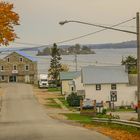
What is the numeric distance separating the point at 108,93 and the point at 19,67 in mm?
53280

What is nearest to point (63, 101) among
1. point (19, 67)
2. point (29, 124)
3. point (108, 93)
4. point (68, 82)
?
point (108, 93)

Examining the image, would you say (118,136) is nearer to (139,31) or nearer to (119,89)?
(139,31)

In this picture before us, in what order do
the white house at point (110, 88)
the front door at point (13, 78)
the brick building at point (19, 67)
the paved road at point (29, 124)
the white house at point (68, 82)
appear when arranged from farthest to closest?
1. the front door at point (13, 78)
2. the brick building at point (19, 67)
3. the white house at point (68, 82)
4. the white house at point (110, 88)
5. the paved road at point (29, 124)

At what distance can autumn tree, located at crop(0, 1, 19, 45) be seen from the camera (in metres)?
30.2

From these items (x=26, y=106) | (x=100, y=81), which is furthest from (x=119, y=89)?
(x=26, y=106)

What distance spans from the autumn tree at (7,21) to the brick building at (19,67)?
95.7 m

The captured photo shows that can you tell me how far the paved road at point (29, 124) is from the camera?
27200mm

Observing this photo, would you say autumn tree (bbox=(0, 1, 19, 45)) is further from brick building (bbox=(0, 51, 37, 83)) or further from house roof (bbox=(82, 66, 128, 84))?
brick building (bbox=(0, 51, 37, 83))

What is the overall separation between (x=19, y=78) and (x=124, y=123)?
99.1m

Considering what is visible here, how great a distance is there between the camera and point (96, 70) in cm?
8119

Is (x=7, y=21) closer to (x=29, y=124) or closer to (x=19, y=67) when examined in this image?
(x=29, y=124)

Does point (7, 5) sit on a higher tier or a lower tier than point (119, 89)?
higher

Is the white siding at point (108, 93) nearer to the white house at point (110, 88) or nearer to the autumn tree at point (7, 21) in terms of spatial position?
the white house at point (110, 88)

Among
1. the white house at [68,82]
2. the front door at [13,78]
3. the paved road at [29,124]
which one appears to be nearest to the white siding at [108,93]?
the paved road at [29,124]
